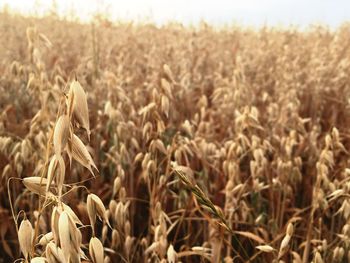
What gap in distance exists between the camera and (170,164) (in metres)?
1.50

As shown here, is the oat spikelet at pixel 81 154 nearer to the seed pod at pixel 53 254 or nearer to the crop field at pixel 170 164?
the crop field at pixel 170 164

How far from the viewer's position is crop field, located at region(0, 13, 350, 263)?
0.79 m

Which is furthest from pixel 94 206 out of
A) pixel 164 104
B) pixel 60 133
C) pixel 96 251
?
pixel 164 104

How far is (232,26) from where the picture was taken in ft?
33.1

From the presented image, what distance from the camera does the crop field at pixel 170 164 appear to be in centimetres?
79

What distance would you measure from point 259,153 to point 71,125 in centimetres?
133

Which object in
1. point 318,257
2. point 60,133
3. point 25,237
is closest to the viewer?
point 60,133

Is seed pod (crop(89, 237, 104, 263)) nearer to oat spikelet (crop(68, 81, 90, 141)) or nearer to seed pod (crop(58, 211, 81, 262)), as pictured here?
seed pod (crop(58, 211, 81, 262))

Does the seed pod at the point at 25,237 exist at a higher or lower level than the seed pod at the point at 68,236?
lower

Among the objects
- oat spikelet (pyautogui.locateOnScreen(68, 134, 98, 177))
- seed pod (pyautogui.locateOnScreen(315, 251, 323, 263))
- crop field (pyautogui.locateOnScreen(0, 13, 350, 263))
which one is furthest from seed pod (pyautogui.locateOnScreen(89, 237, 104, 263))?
seed pod (pyautogui.locateOnScreen(315, 251, 323, 263))

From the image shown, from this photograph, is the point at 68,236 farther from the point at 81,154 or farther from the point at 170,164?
the point at 170,164

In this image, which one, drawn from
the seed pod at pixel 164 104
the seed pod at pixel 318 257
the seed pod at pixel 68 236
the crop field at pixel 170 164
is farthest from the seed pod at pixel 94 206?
the seed pod at pixel 164 104

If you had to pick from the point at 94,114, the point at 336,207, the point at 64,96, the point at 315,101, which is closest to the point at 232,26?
the point at 315,101

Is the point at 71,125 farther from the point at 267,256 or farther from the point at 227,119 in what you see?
the point at 227,119
